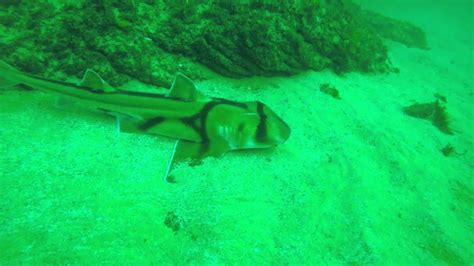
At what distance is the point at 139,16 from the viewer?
15.9 ft

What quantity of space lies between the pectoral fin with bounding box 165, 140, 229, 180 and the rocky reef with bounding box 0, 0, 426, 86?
184 centimetres

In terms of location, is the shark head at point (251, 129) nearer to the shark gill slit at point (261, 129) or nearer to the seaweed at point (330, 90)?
the shark gill slit at point (261, 129)

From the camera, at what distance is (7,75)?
12.3 ft

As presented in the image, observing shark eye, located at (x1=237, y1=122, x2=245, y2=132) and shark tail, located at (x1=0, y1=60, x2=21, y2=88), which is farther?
shark eye, located at (x1=237, y1=122, x2=245, y2=132)

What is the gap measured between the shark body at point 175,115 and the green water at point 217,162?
0.14 meters

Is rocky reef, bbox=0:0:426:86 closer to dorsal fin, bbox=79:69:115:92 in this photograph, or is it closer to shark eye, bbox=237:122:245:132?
dorsal fin, bbox=79:69:115:92

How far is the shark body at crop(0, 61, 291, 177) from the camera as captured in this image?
12.5 ft

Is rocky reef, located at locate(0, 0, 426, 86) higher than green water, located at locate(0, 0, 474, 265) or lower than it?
higher

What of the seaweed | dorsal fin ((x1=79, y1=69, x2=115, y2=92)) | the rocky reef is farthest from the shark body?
the seaweed

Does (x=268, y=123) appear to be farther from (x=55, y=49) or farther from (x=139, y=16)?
(x=55, y=49)

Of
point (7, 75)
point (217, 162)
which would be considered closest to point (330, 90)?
point (217, 162)

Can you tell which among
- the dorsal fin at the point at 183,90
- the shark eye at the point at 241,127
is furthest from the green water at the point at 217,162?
the dorsal fin at the point at 183,90

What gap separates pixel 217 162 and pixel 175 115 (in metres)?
0.94

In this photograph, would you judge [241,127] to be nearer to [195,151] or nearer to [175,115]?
[195,151]
